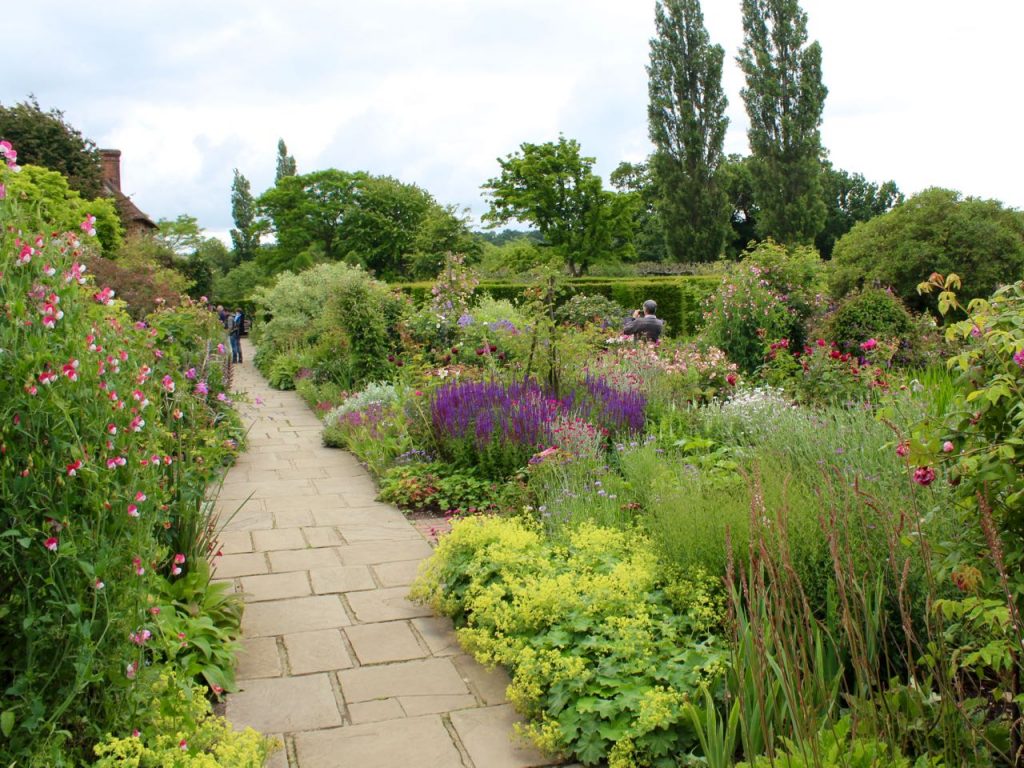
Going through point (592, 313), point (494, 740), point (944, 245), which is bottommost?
point (494, 740)

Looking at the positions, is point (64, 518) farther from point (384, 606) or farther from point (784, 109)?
point (784, 109)

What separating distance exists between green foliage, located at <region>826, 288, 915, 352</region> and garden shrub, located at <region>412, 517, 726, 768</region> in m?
5.85

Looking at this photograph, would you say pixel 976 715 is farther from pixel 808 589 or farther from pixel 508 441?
pixel 508 441

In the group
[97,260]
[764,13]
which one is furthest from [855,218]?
[97,260]

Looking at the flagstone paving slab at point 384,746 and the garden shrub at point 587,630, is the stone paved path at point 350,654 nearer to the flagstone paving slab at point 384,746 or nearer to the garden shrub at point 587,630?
the flagstone paving slab at point 384,746

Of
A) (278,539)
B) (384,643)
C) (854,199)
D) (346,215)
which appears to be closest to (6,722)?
(384,643)

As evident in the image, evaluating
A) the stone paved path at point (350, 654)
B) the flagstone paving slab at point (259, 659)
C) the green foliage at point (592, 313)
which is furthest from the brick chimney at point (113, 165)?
the flagstone paving slab at point (259, 659)

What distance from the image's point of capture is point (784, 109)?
1345 inches

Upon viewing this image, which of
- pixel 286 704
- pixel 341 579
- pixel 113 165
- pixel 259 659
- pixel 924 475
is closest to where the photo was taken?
pixel 924 475

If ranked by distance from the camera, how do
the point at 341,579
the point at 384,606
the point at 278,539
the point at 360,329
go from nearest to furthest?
the point at 384,606 < the point at 341,579 < the point at 278,539 < the point at 360,329

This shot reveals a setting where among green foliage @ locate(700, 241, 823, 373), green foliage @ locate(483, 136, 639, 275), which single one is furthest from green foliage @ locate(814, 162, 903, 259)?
green foliage @ locate(700, 241, 823, 373)

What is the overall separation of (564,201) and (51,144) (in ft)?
64.7

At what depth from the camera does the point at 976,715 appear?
2352 millimetres

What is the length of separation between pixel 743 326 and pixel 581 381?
14.0 ft
